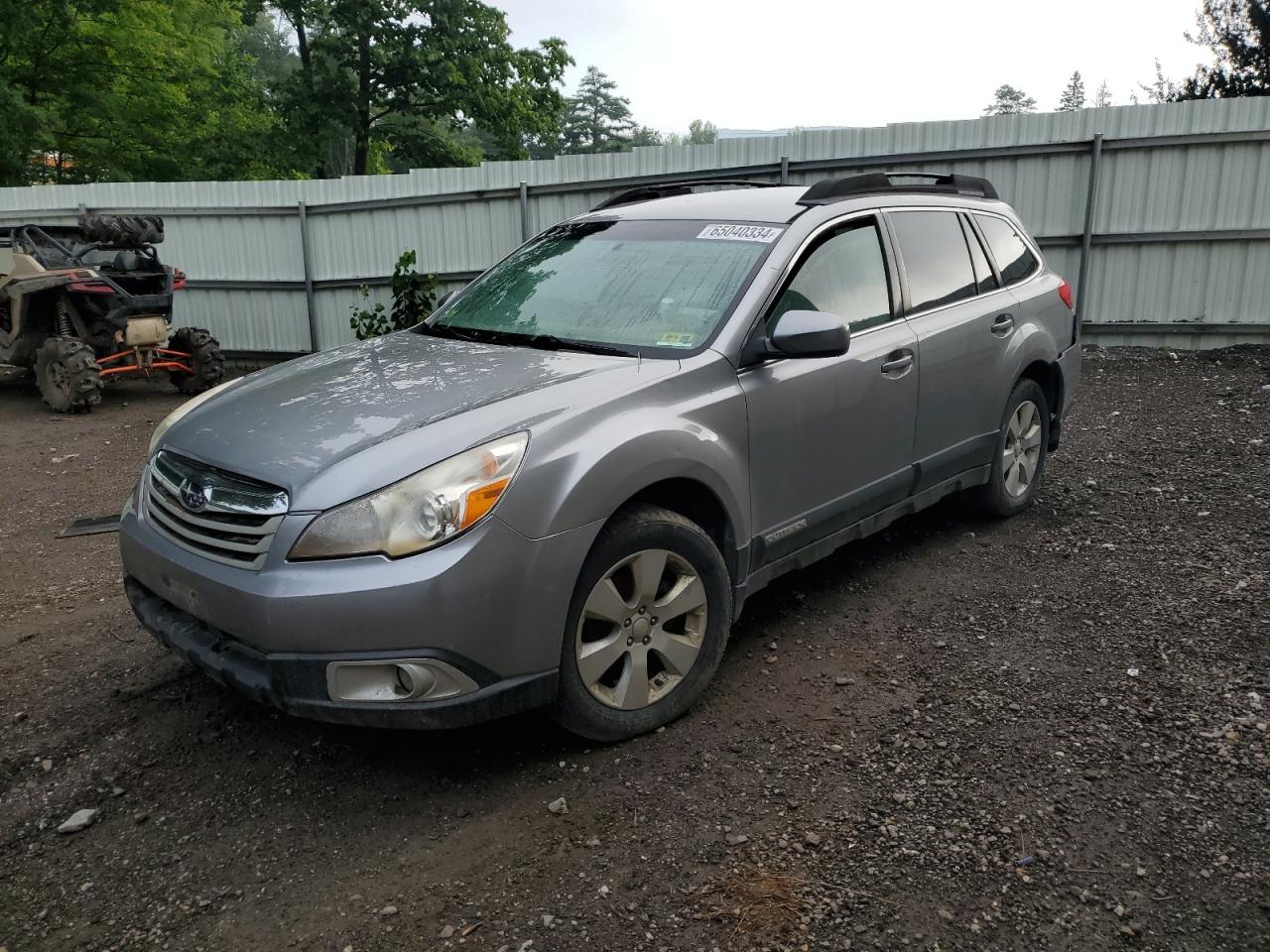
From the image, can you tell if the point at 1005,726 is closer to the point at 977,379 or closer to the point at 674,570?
the point at 674,570

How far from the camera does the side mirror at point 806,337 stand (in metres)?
3.45

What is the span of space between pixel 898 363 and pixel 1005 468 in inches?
54.2

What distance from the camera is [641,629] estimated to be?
3.16 meters

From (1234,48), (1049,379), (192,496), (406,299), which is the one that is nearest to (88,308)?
(406,299)

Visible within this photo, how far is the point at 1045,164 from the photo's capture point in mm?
9891

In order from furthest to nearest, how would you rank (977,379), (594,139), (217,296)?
(594,139), (217,296), (977,379)

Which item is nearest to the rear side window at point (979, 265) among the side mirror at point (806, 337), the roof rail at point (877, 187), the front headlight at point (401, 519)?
the roof rail at point (877, 187)

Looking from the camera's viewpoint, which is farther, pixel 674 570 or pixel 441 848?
pixel 674 570

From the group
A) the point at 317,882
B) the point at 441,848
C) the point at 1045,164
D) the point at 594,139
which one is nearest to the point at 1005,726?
the point at 441,848

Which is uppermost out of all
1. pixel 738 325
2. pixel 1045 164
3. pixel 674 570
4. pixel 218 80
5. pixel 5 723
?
pixel 218 80

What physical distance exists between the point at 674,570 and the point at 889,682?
101cm

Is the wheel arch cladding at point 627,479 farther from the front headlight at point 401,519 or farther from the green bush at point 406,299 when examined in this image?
the green bush at point 406,299

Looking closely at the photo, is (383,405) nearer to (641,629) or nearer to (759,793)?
(641,629)

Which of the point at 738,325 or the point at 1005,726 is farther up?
the point at 738,325
